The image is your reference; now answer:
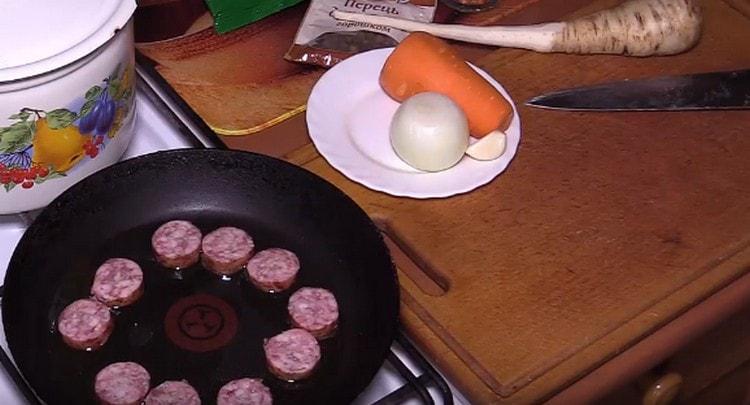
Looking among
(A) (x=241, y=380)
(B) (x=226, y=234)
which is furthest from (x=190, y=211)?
(A) (x=241, y=380)

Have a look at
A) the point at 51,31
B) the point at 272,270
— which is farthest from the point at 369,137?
the point at 51,31

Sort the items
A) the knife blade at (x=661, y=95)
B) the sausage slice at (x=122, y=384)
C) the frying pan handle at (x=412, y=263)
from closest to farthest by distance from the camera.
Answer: the sausage slice at (x=122, y=384) → the frying pan handle at (x=412, y=263) → the knife blade at (x=661, y=95)

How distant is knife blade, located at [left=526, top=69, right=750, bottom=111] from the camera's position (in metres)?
1.00

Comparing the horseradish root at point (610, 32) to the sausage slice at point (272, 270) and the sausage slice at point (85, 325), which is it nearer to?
the sausage slice at point (272, 270)

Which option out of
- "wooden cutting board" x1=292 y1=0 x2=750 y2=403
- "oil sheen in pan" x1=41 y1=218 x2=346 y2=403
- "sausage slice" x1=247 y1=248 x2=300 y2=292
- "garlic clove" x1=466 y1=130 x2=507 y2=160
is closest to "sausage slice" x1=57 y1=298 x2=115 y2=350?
"oil sheen in pan" x1=41 y1=218 x2=346 y2=403

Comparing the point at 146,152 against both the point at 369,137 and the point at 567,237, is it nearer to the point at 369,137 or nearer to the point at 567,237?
the point at 369,137

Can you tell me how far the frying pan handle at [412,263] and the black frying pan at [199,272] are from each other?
0.05 m

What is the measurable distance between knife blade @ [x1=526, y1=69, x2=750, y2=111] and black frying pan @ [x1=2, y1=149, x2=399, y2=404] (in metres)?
0.25

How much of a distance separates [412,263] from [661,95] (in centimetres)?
29

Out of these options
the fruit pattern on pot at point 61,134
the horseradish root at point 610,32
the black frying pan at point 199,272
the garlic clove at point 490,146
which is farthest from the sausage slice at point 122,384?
the horseradish root at point 610,32

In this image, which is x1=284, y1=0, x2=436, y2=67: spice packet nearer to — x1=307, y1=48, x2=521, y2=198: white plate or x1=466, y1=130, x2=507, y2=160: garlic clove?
x1=307, y1=48, x2=521, y2=198: white plate

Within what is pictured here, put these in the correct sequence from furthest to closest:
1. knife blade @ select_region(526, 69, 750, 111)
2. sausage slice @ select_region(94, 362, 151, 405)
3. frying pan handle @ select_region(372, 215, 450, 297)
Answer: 1. knife blade @ select_region(526, 69, 750, 111)
2. frying pan handle @ select_region(372, 215, 450, 297)
3. sausage slice @ select_region(94, 362, 151, 405)

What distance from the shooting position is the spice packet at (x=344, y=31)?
1.03 m

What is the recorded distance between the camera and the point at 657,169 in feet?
3.13
